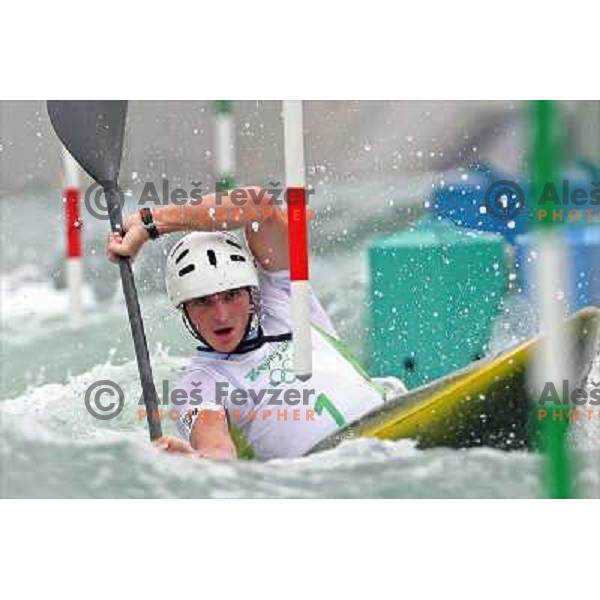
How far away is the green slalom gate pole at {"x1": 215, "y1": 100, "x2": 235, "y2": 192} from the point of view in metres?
2.74

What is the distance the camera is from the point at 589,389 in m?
2.75

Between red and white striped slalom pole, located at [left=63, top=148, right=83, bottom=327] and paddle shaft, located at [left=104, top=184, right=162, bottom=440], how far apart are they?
0.19ft

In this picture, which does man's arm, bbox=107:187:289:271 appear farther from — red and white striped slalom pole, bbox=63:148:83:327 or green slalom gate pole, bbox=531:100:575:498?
green slalom gate pole, bbox=531:100:575:498

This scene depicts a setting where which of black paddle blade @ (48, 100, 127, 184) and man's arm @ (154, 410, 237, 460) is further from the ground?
black paddle blade @ (48, 100, 127, 184)

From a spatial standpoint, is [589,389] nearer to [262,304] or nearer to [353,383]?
[353,383]

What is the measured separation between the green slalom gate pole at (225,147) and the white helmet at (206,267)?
90 millimetres

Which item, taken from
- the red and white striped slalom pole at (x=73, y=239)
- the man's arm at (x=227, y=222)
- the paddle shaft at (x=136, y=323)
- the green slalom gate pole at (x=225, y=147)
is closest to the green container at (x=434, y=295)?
the man's arm at (x=227, y=222)

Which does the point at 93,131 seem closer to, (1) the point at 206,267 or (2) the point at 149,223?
(2) the point at 149,223

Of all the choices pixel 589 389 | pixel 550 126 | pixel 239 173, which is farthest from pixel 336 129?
pixel 589 389

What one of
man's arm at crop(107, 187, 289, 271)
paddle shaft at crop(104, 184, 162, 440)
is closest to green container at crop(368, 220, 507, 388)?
man's arm at crop(107, 187, 289, 271)

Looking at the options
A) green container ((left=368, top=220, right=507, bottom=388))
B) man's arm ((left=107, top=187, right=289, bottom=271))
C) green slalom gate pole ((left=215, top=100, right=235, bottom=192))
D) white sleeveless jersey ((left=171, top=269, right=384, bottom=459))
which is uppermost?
green slalom gate pole ((left=215, top=100, right=235, bottom=192))

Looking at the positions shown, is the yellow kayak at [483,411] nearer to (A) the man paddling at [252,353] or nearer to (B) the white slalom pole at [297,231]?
(A) the man paddling at [252,353]

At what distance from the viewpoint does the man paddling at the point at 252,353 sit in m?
2.75

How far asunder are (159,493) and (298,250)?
47 centimetres
